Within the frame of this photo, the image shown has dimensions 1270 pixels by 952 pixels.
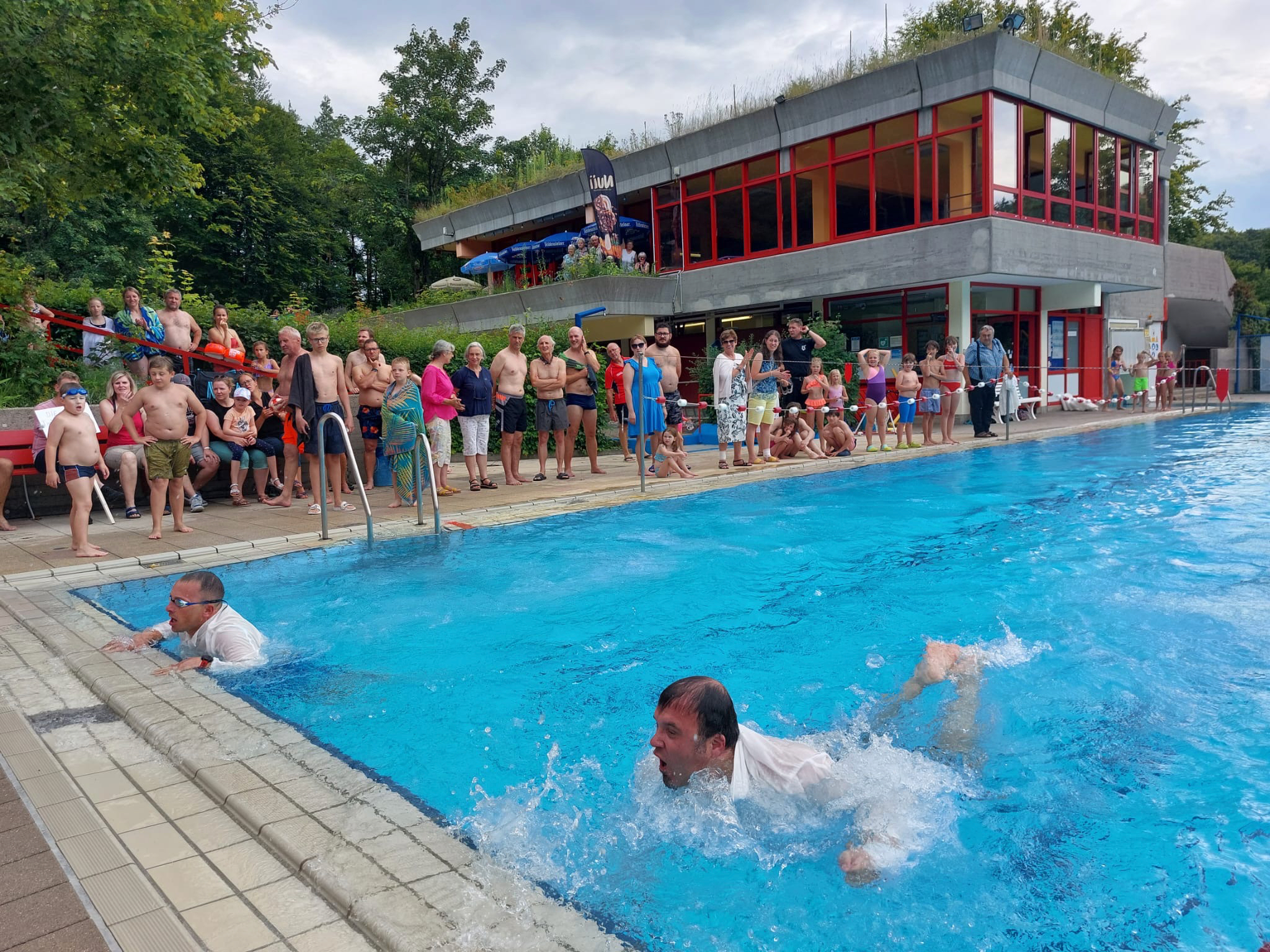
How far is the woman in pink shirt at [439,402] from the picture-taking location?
1084 cm

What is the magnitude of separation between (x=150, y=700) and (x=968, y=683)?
4293 millimetres

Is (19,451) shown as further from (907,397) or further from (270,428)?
(907,397)

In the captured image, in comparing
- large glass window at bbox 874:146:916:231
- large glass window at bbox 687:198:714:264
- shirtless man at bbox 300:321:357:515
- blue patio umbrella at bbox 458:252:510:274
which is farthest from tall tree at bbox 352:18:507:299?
shirtless man at bbox 300:321:357:515

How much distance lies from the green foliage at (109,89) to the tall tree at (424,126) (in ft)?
90.2

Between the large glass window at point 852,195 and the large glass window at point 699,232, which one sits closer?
the large glass window at point 852,195

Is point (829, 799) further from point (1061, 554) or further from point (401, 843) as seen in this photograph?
point (1061, 554)

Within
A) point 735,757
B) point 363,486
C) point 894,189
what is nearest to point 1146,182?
point 894,189

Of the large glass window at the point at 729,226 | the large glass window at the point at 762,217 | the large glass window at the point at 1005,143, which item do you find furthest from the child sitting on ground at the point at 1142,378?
the large glass window at the point at 729,226

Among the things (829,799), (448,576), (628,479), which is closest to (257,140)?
(628,479)

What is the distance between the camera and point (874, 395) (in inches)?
598

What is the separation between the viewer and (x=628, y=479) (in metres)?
11.9

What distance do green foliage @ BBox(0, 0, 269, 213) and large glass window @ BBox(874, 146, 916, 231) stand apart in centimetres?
1464

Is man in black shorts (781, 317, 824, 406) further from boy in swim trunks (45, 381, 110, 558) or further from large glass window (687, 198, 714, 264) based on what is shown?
large glass window (687, 198, 714, 264)

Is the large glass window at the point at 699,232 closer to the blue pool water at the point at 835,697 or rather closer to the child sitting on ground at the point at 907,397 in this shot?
the child sitting on ground at the point at 907,397
